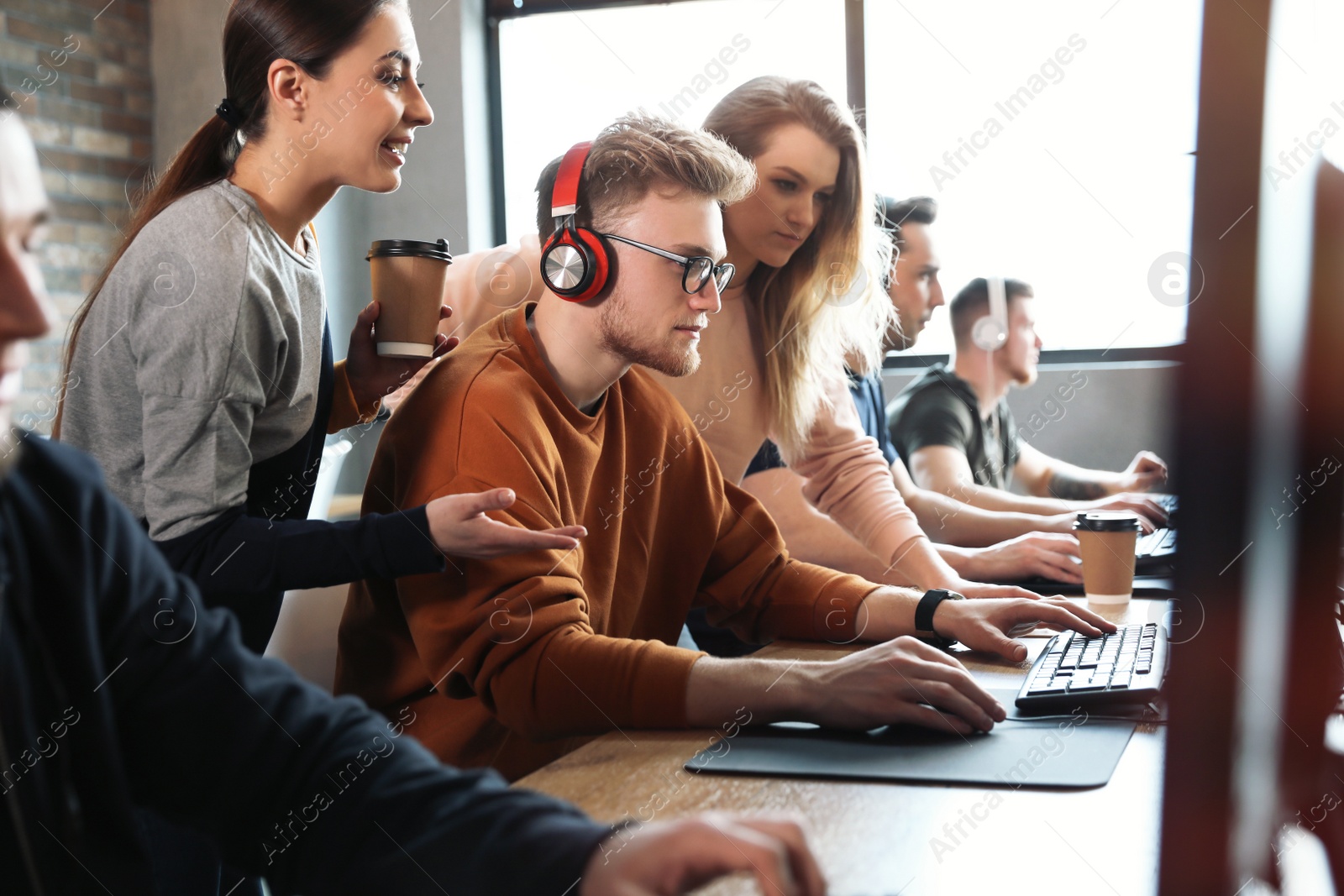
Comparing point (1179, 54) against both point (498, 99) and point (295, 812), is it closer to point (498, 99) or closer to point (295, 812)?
point (498, 99)

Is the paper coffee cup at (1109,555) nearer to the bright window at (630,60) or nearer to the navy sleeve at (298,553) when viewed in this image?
the navy sleeve at (298,553)

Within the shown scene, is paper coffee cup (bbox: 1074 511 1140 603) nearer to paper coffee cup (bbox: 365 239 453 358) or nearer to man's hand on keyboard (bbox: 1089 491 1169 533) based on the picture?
man's hand on keyboard (bbox: 1089 491 1169 533)

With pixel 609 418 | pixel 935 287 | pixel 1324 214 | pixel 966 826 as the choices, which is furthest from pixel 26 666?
pixel 935 287

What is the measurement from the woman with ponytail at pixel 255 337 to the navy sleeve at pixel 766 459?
2.59ft

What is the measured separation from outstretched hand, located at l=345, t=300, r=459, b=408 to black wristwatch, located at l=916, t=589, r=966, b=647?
67 centimetres

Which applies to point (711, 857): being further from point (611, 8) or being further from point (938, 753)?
→ point (611, 8)

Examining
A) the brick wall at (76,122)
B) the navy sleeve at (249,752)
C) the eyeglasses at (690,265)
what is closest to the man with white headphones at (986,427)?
the eyeglasses at (690,265)

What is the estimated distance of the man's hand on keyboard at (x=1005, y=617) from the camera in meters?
1.25

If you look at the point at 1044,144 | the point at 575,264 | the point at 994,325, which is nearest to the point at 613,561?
the point at 575,264

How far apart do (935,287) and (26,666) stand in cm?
249

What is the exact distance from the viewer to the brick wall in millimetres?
3227

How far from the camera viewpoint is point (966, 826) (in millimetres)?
731

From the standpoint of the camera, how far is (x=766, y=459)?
1899 mm

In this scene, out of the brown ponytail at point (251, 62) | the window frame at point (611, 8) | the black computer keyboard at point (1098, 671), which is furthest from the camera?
the window frame at point (611, 8)
